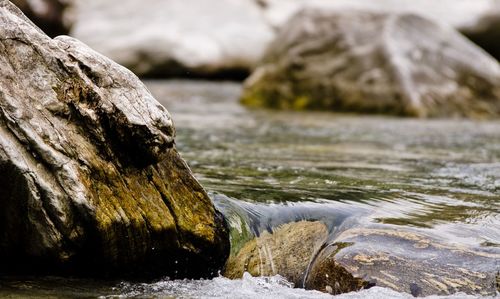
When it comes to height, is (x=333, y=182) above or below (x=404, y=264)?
above

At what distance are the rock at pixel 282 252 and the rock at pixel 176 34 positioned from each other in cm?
1134

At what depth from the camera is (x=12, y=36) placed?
3.24m

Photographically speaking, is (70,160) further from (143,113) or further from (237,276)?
(237,276)

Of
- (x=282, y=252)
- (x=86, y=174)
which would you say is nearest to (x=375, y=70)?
(x=282, y=252)

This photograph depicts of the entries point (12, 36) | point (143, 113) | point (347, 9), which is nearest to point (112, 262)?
point (143, 113)

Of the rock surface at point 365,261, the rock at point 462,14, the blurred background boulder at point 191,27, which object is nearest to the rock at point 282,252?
the rock surface at point 365,261

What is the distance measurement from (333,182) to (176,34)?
11.2 metres

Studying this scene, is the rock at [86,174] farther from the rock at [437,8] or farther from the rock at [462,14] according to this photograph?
the rock at [462,14]

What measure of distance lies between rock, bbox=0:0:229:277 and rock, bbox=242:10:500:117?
682 centimetres

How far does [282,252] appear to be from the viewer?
11.5 feet

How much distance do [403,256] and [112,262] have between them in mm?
1205

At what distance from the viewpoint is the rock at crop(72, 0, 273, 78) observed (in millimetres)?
14781

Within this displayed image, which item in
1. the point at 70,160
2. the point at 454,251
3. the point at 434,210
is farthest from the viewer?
the point at 434,210

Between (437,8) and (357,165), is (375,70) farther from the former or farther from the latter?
(437,8)
